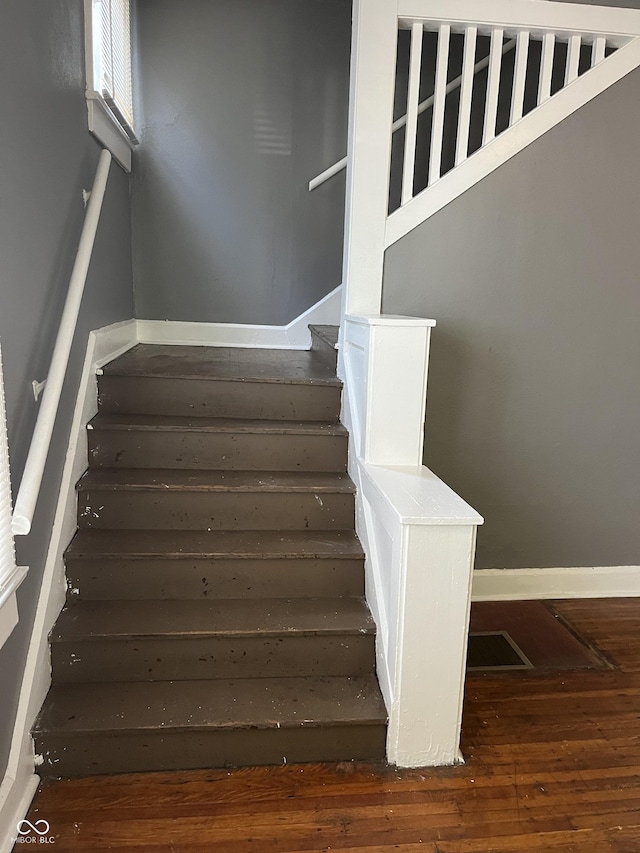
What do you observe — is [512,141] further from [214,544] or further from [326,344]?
[214,544]

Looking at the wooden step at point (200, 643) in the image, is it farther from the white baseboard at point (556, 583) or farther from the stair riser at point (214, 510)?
the white baseboard at point (556, 583)

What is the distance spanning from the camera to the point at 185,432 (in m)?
2.33

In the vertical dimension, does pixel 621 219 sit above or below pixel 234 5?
below

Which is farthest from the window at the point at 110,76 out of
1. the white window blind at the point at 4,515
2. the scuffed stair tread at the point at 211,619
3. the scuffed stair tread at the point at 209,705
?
the scuffed stair tread at the point at 209,705

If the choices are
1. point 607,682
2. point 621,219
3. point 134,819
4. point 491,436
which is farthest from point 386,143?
point 134,819

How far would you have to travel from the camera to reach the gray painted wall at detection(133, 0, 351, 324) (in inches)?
130

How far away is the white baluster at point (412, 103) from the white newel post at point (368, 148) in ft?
0.26

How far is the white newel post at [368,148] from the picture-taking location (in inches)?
87.6

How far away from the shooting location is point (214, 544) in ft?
6.82

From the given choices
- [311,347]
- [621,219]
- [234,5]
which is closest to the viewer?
[621,219]

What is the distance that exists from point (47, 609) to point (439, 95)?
7.43ft

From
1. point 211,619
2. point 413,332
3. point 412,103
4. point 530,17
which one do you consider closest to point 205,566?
point 211,619

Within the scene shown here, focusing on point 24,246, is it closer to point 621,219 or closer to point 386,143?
point 386,143

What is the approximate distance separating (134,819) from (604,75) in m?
2.97
